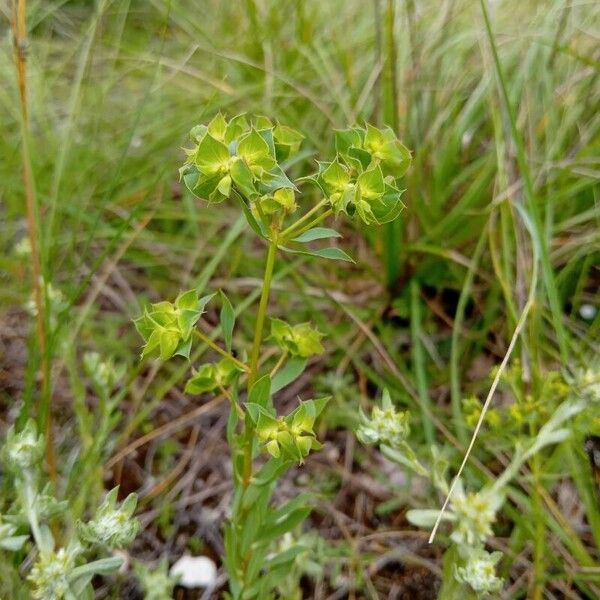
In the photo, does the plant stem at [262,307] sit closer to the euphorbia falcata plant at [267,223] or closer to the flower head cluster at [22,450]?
the euphorbia falcata plant at [267,223]

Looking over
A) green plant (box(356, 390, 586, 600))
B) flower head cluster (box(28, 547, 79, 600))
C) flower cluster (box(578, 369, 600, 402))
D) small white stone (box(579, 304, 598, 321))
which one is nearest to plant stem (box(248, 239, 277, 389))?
green plant (box(356, 390, 586, 600))

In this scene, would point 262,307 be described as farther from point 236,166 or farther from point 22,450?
point 22,450

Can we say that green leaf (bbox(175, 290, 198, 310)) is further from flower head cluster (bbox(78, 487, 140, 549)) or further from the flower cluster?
the flower cluster

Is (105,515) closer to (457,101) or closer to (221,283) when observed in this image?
(221,283)

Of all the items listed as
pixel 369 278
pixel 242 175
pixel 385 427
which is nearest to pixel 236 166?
pixel 242 175

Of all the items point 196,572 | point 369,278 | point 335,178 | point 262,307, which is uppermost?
point 335,178

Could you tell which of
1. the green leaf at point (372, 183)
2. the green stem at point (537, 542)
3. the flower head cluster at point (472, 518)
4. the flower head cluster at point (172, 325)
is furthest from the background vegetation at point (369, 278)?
the green leaf at point (372, 183)
